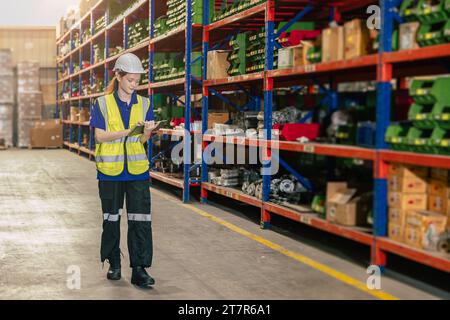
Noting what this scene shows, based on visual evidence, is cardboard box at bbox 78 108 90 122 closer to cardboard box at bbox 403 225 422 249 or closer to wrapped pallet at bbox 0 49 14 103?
wrapped pallet at bbox 0 49 14 103

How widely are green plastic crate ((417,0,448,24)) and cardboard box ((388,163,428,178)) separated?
3.82 ft

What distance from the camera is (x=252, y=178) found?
345 inches

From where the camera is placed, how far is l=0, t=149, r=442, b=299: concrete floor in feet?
16.2

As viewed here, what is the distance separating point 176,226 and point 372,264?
302 cm

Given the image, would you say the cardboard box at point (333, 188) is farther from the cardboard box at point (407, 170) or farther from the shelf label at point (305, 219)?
the cardboard box at point (407, 170)

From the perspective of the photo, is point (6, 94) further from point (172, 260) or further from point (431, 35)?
point (431, 35)

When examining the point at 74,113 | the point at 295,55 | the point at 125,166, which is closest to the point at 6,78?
the point at 74,113

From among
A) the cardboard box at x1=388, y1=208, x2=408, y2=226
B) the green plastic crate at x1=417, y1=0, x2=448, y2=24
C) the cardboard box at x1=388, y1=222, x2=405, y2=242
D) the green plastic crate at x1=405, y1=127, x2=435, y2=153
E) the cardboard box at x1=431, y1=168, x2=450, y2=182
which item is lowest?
the cardboard box at x1=388, y1=222, x2=405, y2=242

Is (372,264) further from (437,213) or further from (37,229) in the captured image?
(37,229)

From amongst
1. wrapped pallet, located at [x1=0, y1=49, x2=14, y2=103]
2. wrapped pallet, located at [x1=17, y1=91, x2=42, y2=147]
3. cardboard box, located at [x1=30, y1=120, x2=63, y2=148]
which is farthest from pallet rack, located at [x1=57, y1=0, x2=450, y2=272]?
wrapped pallet, located at [x1=17, y1=91, x2=42, y2=147]

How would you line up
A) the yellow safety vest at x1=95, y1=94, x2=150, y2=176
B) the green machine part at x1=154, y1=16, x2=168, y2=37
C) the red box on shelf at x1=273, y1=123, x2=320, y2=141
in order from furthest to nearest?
the green machine part at x1=154, y1=16, x2=168, y2=37 < the red box on shelf at x1=273, y1=123, x2=320, y2=141 < the yellow safety vest at x1=95, y1=94, x2=150, y2=176

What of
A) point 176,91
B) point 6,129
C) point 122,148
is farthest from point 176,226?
point 6,129

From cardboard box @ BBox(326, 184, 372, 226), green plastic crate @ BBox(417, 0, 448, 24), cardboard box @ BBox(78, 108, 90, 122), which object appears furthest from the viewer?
cardboard box @ BBox(78, 108, 90, 122)
